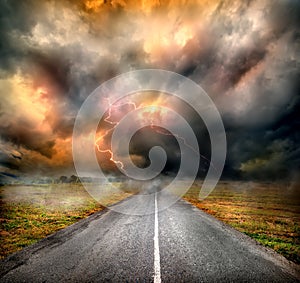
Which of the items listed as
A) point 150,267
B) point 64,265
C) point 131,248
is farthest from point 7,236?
point 150,267

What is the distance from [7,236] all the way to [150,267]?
690cm

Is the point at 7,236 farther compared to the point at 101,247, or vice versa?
the point at 7,236

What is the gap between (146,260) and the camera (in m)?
5.44

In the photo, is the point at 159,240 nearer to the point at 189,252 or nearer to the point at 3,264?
the point at 189,252

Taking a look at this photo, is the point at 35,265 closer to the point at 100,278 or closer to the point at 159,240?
the point at 100,278

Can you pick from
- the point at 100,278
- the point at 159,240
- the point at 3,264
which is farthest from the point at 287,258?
the point at 3,264

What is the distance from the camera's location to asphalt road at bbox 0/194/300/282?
4516 mm

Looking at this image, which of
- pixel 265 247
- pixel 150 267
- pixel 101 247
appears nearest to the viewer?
pixel 150 267

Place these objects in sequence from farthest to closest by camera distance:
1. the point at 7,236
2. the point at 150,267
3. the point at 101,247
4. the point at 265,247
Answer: the point at 7,236
the point at 265,247
the point at 101,247
the point at 150,267

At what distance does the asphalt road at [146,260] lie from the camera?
452 cm

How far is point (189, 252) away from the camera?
618 cm

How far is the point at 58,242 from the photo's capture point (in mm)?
Answer: 7199

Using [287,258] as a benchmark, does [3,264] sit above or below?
above

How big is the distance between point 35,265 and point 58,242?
2.21 m
